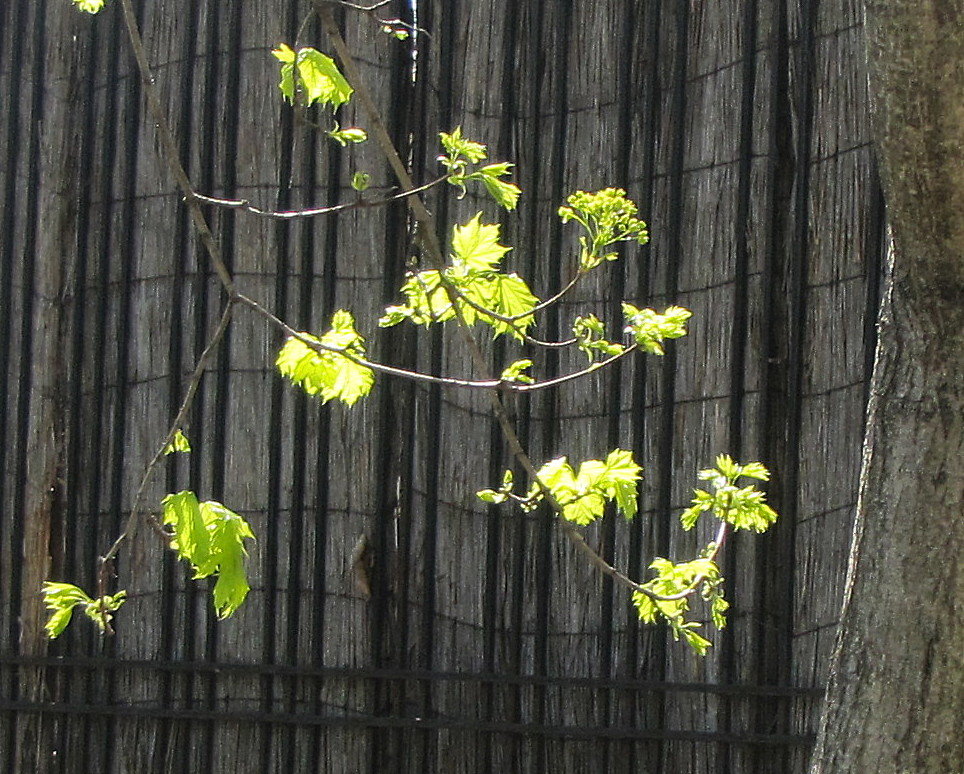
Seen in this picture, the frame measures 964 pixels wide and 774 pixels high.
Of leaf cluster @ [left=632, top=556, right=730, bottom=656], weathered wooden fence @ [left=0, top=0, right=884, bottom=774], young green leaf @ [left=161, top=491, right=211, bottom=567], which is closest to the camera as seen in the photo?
young green leaf @ [left=161, top=491, right=211, bottom=567]

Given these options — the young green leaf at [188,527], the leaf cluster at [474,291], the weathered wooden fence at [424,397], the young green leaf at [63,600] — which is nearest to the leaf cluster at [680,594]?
the leaf cluster at [474,291]

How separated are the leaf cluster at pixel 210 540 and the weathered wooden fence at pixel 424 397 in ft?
5.48

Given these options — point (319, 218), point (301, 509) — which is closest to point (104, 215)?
point (319, 218)

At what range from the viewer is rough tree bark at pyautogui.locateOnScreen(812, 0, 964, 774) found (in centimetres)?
227

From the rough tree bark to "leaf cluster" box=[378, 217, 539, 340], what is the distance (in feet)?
2.21

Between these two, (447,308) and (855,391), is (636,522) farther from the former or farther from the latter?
(447,308)

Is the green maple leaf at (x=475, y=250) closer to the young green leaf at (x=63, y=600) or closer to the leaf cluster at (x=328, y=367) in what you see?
the leaf cluster at (x=328, y=367)

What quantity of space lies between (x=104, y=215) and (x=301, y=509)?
1097 mm

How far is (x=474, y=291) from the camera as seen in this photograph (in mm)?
2314

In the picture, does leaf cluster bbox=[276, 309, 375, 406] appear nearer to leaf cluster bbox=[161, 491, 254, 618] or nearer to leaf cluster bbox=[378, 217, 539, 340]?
leaf cluster bbox=[378, 217, 539, 340]

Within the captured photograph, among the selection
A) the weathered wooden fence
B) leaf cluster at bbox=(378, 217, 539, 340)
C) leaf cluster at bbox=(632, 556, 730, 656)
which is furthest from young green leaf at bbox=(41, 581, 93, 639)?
the weathered wooden fence

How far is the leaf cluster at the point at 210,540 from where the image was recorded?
2203mm

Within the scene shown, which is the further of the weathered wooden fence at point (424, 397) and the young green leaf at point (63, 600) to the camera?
the weathered wooden fence at point (424, 397)

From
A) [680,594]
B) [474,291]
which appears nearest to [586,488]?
[680,594]
